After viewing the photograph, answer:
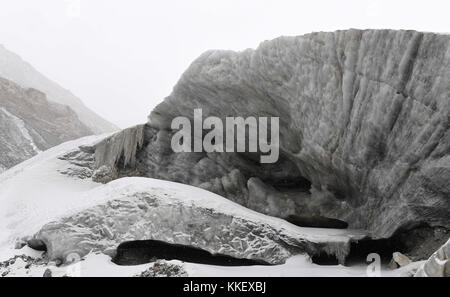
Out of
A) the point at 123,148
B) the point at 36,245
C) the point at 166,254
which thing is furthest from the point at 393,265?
the point at 123,148

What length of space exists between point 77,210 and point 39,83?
7995cm

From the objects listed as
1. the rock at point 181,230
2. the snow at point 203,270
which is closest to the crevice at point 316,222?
the rock at point 181,230

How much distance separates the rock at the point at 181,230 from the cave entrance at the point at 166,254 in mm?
150

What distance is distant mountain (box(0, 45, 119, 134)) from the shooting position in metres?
76.1

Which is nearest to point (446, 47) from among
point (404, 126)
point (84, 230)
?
point (404, 126)

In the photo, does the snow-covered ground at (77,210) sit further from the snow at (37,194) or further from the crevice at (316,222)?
the crevice at (316,222)

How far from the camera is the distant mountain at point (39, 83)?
2997 inches

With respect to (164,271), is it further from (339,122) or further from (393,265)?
(339,122)

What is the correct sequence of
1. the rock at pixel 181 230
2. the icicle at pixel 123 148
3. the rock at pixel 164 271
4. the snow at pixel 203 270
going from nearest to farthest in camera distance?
the rock at pixel 164 271 → the snow at pixel 203 270 → the rock at pixel 181 230 → the icicle at pixel 123 148

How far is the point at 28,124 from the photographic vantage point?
39.8 meters

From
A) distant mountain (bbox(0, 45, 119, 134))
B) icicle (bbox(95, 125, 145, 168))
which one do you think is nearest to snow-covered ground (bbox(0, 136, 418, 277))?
icicle (bbox(95, 125, 145, 168))

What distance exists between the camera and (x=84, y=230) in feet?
37.3

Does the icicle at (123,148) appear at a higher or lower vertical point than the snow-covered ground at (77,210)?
higher

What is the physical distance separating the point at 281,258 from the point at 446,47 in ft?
20.8
